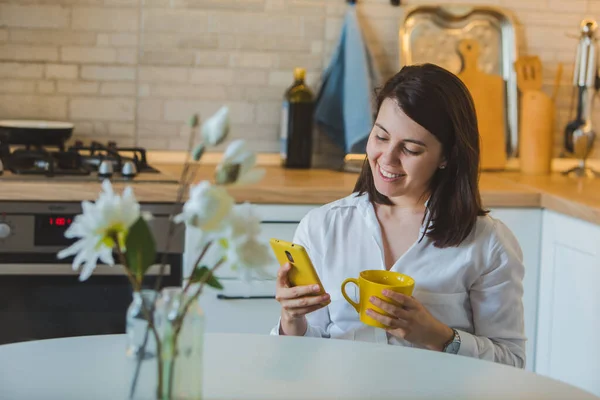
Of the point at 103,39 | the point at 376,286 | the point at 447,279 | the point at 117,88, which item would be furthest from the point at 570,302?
the point at 103,39

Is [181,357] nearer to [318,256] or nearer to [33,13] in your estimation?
[318,256]

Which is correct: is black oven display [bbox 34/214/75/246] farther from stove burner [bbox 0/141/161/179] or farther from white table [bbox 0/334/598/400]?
white table [bbox 0/334/598/400]

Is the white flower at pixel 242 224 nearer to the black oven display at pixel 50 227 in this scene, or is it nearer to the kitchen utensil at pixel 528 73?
the black oven display at pixel 50 227

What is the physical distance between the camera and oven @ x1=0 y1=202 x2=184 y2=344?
2.65 m

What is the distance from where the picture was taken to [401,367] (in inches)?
61.6

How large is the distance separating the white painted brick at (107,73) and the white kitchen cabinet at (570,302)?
1.56m

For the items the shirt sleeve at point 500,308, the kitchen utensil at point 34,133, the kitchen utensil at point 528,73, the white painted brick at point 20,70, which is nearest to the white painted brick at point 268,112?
the kitchen utensil at point 34,133

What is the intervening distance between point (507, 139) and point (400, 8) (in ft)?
2.17

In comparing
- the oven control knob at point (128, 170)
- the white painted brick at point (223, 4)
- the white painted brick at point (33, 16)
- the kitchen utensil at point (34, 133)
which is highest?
the white painted brick at point (223, 4)

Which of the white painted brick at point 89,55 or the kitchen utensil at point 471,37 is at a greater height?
the kitchen utensil at point 471,37

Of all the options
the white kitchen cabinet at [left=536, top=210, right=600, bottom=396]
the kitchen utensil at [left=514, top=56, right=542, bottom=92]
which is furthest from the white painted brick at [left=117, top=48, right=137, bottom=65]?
the white kitchen cabinet at [left=536, top=210, right=600, bottom=396]

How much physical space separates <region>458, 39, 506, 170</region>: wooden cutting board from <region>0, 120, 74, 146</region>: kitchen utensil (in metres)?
1.48

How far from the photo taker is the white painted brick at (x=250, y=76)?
3.37 meters

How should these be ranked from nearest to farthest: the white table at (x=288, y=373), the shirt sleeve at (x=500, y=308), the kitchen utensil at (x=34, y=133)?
1. the white table at (x=288, y=373)
2. the shirt sleeve at (x=500, y=308)
3. the kitchen utensil at (x=34, y=133)
